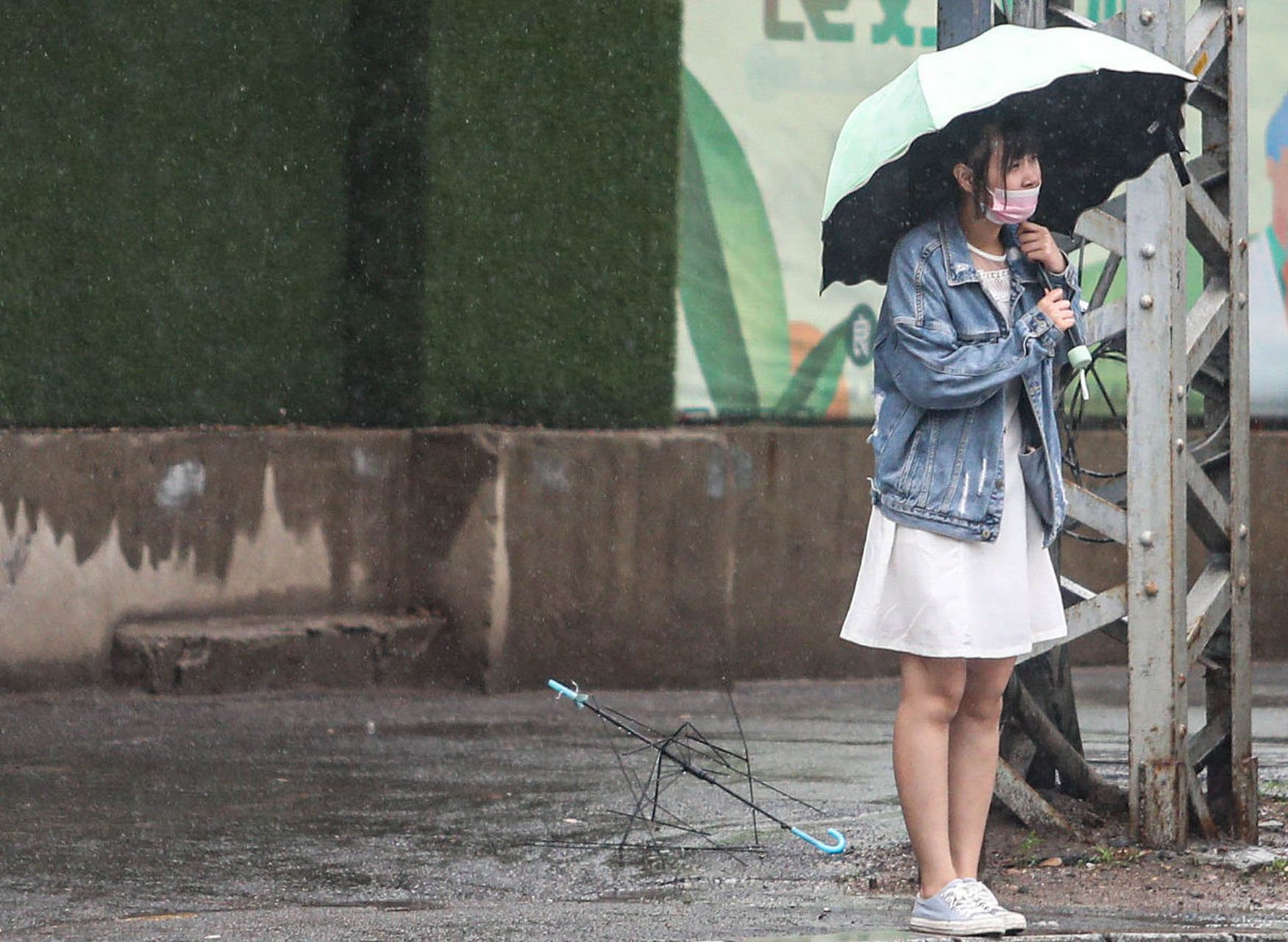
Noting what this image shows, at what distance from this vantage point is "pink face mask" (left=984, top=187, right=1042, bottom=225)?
4785mm

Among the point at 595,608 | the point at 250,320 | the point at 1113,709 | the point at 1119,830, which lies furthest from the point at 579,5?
the point at 1119,830

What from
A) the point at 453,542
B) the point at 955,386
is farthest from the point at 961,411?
the point at 453,542

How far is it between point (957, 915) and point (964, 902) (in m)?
0.04

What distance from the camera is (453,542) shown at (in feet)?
30.7

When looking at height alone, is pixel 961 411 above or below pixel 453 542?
above

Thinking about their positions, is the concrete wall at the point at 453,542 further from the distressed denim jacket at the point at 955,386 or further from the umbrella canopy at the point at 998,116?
the distressed denim jacket at the point at 955,386

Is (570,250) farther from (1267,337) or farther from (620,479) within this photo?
(1267,337)

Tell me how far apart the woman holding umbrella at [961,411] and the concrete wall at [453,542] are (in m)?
4.46

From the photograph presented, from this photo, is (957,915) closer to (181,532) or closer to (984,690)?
(984,690)

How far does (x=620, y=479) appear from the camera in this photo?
9500 millimetres

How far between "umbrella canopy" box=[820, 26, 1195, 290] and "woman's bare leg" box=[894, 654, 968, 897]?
104 centimetres

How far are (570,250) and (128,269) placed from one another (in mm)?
1975

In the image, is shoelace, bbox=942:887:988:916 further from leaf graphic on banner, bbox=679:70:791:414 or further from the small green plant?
leaf graphic on banner, bbox=679:70:791:414

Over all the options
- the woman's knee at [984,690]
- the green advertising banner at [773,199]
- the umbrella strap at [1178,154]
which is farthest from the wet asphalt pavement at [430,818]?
the umbrella strap at [1178,154]
